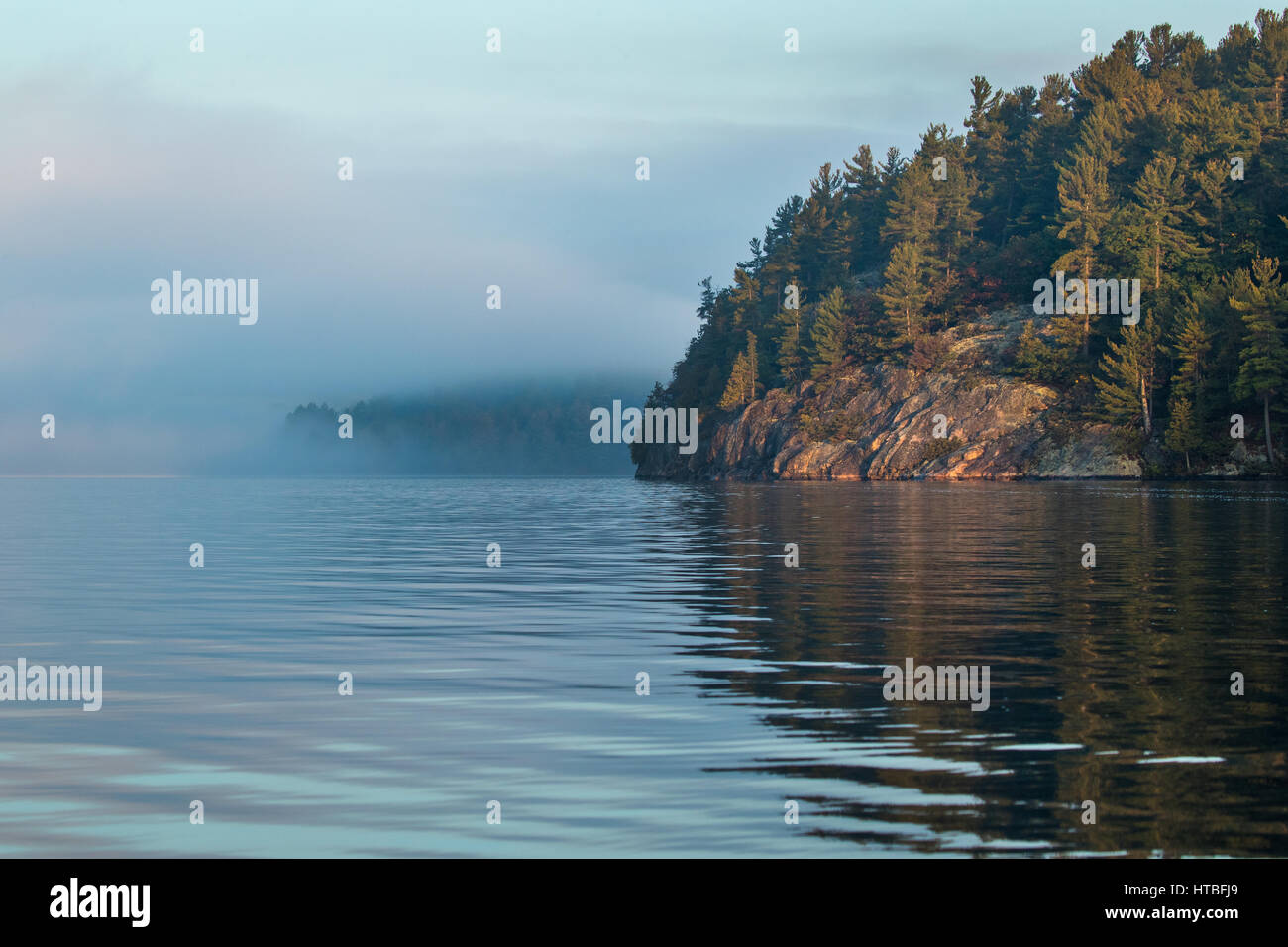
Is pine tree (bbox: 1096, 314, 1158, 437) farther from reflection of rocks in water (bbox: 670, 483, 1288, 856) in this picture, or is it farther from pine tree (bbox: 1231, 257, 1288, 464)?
reflection of rocks in water (bbox: 670, 483, 1288, 856)

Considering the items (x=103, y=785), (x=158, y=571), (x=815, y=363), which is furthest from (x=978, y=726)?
(x=815, y=363)

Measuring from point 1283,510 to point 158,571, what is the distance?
46.9 m

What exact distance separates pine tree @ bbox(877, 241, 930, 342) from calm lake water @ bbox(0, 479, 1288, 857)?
5336 inches

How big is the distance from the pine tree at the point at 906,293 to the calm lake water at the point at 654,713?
13553 cm

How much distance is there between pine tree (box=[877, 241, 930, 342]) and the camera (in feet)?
541

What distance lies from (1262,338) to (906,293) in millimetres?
65372

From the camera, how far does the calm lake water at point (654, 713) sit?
31.0ft

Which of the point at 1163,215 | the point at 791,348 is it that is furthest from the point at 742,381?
the point at 1163,215
